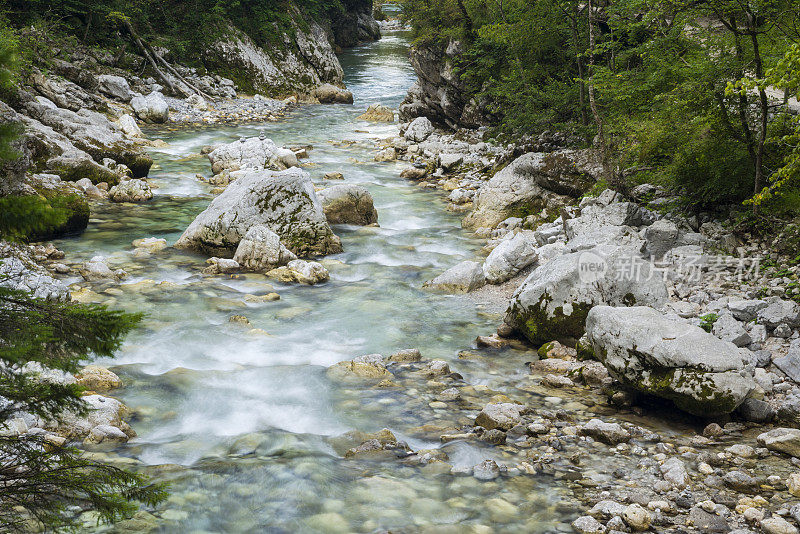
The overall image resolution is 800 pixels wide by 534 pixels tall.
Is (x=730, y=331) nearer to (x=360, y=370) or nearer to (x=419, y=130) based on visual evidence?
(x=360, y=370)

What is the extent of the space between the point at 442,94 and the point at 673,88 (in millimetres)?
14737

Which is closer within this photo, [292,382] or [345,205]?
[292,382]

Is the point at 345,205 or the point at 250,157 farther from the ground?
the point at 250,157

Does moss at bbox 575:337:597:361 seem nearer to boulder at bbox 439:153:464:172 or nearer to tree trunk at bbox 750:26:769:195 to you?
tree trunk at bbox 750:26:769:195

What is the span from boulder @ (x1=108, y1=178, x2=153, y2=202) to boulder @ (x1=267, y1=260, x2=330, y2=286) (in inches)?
246

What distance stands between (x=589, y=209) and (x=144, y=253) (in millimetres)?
9229

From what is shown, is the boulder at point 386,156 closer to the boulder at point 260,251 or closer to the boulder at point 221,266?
the boulder at point 260,251

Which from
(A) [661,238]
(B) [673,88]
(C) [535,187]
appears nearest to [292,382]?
(A) [661,238]

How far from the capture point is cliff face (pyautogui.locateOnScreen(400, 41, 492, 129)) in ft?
78.9

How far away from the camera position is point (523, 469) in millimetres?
5852

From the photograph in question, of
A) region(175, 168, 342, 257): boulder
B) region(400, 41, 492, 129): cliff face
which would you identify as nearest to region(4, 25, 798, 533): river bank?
region(175, 168, 342, 257): boulder

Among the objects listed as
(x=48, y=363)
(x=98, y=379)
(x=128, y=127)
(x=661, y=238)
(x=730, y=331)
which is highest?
(x=128, y=127)

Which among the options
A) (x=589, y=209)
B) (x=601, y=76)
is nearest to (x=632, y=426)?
(x=589, y=209)

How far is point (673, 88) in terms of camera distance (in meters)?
12.0
